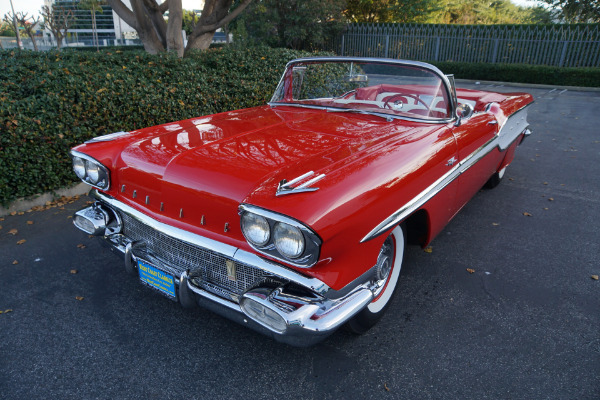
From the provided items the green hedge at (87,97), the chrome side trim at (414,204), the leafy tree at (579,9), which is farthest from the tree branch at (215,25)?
the leafy tree at (579,9)

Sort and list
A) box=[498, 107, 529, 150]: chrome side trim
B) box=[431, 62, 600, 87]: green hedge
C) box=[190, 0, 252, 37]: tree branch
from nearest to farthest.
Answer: box=[498, 107, 529, 150]: chrome side trim → box=[190, 0, 252, 37]: tree branch → box=[431, 62, 600, 87]: green hedge

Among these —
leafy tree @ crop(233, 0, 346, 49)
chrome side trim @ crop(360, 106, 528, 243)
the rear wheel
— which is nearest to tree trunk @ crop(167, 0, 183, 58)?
the rear wheel

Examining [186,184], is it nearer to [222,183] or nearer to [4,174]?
[222,183]

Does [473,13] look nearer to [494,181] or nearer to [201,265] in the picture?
[494,181]

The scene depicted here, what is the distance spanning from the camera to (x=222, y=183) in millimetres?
1994

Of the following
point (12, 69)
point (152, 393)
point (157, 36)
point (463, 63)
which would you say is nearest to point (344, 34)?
point (463, 63)

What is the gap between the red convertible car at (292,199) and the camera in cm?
179

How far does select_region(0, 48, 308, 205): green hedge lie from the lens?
13.2 ft

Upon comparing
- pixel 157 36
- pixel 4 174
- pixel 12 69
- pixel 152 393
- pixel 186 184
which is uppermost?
pixel 157 36

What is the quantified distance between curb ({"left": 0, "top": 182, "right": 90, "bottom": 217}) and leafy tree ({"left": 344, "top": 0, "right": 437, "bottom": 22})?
68.6 feet

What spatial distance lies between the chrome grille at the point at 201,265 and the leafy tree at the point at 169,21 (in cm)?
564

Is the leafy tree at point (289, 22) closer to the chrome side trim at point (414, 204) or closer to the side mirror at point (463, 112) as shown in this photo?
the side mirror at point (463, 112)

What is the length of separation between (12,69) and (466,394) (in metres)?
5.00

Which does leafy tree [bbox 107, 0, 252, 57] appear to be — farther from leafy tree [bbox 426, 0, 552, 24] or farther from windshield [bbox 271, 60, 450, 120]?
leafy tree [bbox 426, 0, 552, 24]
